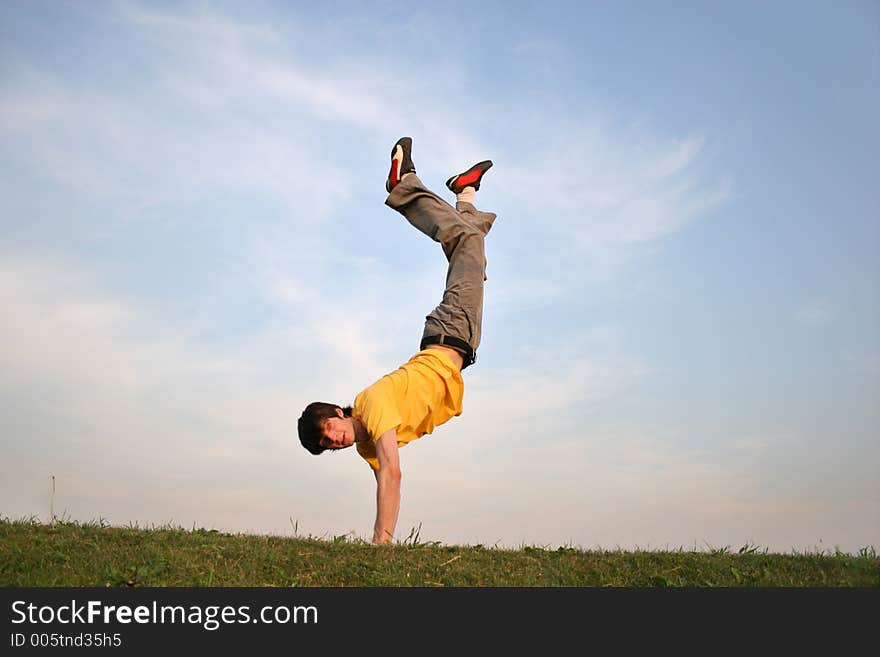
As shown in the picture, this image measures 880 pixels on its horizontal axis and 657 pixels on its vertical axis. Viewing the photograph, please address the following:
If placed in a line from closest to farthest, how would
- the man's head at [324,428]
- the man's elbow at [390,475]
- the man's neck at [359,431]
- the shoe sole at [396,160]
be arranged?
the man's elbow at [390,475], the man's head at [324,428], the man's neck at [359,431], the shoe sole at [396,160]

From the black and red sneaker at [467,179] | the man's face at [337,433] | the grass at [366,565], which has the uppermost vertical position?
the black and red sneaker at [467,179]

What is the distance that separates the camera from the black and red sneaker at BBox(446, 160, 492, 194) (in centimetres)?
1177

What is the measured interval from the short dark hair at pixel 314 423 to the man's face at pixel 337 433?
5cm

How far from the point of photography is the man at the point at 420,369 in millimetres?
9242

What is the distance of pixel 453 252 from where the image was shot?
10.7 m

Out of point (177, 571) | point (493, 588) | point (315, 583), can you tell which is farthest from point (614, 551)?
point (177, 571)

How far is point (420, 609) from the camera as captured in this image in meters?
6.07

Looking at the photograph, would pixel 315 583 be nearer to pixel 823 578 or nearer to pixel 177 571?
pixel 177 571

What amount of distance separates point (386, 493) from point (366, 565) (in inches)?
61.8

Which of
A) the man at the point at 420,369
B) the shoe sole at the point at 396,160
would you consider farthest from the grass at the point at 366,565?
the shoe sole at the point at 396,160

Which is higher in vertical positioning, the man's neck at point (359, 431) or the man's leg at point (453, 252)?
the man's leg at point (453, 252)

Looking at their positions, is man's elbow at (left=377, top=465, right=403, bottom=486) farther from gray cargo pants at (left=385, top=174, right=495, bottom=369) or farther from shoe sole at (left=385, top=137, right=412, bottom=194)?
shoe sole at (left=385, top=137, right=412, bottom=194)

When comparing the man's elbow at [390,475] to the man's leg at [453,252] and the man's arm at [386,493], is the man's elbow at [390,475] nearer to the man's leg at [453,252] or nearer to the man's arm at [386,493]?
the man's arm at [386,493]

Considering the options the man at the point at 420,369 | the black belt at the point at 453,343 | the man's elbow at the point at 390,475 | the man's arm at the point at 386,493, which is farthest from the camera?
the black belt at the point at 453,343
